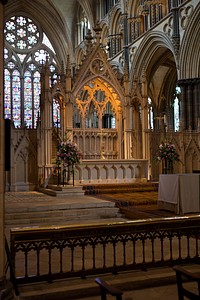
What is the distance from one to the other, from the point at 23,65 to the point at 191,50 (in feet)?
44.1

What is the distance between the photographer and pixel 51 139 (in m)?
11.7

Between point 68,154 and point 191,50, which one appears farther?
point 191,50

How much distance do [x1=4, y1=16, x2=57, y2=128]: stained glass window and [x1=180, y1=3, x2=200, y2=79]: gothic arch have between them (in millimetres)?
11722

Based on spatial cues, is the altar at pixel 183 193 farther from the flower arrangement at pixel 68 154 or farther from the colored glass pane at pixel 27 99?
the colored glass pane at pixel 27 99

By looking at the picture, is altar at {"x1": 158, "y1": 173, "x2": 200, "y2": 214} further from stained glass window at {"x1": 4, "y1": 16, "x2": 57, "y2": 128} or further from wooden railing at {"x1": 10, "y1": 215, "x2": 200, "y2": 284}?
→ stained glass window at {"x1": 4, "y1": 16, "x2": 57, "y2": 128}

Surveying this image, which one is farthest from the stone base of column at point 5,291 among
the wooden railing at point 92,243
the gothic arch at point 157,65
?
the gothic arch at point 157,65

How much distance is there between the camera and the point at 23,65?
24828 mm

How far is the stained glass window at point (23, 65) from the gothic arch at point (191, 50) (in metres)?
11.7

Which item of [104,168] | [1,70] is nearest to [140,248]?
[1,70]

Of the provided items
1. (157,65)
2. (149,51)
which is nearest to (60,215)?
(149,51)

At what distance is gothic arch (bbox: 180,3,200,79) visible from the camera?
14.2 meters

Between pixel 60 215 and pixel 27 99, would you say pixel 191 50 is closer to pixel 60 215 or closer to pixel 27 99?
pixel 60 215

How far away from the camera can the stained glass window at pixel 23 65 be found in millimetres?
24250

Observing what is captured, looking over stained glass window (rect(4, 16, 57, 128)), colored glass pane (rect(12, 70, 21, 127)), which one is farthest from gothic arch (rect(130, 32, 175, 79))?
colored glass pane (rect(12, 70, 21, 127))
